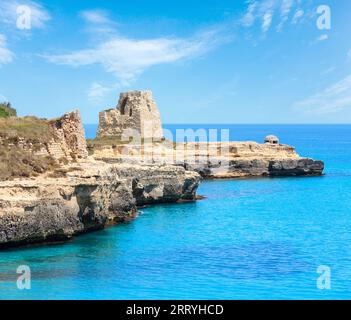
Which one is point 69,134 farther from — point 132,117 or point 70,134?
point 132,117

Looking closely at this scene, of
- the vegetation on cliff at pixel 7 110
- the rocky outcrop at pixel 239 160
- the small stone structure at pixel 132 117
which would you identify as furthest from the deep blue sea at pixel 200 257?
the small stone structure at pixel 132 117

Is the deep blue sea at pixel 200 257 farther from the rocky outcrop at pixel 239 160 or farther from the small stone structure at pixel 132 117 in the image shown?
the small stone structure at pixel 132 117

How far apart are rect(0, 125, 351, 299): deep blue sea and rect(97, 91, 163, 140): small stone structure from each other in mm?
23086

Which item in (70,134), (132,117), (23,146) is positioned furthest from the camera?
(132,117)

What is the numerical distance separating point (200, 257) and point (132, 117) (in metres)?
38.5

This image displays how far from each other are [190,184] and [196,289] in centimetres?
2240

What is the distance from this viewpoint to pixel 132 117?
201 feet

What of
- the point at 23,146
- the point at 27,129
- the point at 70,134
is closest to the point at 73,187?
the point at 23,146

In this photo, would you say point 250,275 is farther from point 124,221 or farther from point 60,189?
point 124,221

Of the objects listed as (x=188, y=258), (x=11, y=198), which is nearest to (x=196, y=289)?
(x=188, y=258)

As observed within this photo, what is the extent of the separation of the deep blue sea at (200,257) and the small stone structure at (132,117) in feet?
75.7

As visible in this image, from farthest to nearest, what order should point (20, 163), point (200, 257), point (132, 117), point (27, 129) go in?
1. point (132, 117)
2. point (27, 129)
3. point (20, 163)
4. point (200, 257)

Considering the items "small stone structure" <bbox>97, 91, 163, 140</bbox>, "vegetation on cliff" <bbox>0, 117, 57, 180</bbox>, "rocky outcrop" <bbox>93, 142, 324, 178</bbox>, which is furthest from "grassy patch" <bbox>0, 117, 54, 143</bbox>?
"small stone structure" <bbox>97, 91, 163, 140</bbox>

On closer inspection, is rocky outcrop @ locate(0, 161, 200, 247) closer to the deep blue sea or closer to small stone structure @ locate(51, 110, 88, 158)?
the deep blue sea
